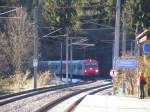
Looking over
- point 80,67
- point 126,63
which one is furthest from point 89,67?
point 126,63

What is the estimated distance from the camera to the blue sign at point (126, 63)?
34.2 m

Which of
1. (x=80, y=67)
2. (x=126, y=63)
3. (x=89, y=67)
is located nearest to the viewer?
(x=126, y=63)

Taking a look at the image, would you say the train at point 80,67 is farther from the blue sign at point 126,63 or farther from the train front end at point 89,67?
the blue sign at point 126,63

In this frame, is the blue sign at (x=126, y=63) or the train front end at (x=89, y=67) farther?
the train front end at (x=89, y=67)

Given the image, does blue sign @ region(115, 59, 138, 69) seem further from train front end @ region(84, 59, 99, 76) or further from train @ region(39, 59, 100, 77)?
train front end @ region(84, 59, 99, 76)

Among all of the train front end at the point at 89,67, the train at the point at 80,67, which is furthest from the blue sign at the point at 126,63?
the train front end at the point at 89,67

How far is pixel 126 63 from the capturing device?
34812 millimetres

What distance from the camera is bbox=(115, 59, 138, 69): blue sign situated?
3425cm

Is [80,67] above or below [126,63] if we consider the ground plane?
below

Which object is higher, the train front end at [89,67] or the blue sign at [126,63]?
the blue sign at [126,63]

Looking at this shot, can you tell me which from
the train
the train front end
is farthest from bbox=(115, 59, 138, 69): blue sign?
the train front end

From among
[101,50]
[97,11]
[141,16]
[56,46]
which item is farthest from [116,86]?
[101,50]

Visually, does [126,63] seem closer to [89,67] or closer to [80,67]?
[89,67]

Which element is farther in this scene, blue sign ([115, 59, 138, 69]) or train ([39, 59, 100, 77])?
train ([39, 59, 100, 77])
